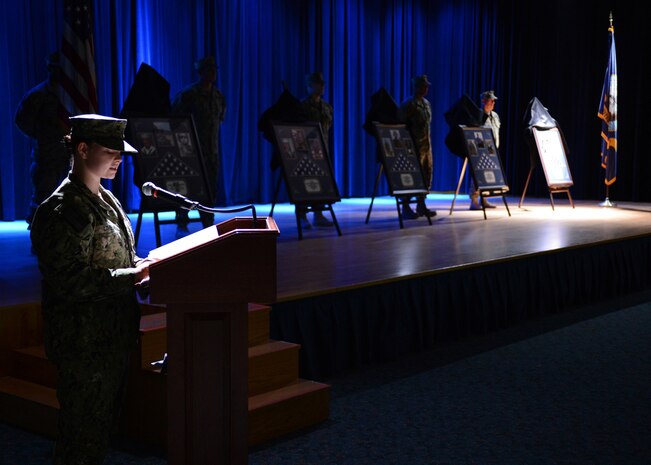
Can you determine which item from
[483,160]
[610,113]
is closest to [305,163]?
[483,160]

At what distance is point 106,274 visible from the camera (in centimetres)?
211

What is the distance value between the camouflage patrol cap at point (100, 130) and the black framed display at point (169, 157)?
319 centimetres

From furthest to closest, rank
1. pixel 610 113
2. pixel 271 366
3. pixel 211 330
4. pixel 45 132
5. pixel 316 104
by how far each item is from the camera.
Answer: pixel 610 113
pixel 316 104
pixel 45 132
pixel 271 366
pixel 211 330

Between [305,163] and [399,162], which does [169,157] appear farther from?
[399,162]

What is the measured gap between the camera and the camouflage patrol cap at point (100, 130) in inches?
83.0

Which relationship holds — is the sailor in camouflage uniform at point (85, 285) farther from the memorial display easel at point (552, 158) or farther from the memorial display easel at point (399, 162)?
the memorial display easel at point (552, 158)

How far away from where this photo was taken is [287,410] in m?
3.19

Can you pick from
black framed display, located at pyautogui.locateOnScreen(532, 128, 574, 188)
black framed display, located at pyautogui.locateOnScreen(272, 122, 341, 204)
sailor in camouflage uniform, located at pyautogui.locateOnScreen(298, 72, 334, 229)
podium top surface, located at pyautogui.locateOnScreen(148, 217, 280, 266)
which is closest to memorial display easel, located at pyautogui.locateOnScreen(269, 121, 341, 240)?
black framed display, located at pyautogui.locateOnScreen(272, 122, 341, 204)

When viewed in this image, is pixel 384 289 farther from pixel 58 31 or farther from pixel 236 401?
pixel 58 31

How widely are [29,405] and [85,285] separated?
1.29 metres

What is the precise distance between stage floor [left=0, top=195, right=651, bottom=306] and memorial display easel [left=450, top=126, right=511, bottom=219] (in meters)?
0.34

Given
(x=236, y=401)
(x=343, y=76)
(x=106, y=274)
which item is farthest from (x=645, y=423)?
(x=343, y=76)

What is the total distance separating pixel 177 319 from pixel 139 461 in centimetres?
93

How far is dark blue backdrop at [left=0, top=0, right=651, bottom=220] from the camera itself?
8.52m
